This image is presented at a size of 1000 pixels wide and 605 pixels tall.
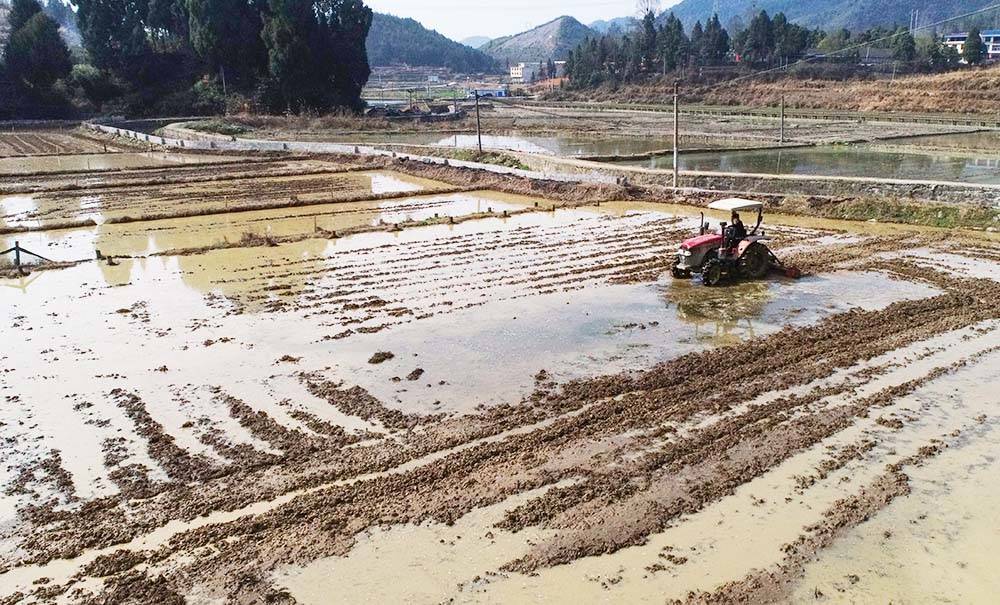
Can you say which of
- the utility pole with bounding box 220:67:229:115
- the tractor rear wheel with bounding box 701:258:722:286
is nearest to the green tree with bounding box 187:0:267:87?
the utility pole with bounding box 220:67:229:115

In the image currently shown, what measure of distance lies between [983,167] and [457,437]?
25016 millimetres

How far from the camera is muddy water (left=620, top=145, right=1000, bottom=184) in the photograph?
2347 centimetres

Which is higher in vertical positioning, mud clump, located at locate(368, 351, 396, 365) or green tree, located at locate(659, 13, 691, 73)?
green tree, located at locate(659, 13, 691, 73)

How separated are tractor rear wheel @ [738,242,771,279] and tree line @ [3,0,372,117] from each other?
167 feet

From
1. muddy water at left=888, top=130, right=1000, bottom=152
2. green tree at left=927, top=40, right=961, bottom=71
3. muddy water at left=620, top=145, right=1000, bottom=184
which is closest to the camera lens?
muddy water at left=620, top=145, right=1000, bottom=184

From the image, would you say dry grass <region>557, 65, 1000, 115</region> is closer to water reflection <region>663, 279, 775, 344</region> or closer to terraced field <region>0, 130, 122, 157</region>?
water reflection <region>663, 279, 775, 344</region>

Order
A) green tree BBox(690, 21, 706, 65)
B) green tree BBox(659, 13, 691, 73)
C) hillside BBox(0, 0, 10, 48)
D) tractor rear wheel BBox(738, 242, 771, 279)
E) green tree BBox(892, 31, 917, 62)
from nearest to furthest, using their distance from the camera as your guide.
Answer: tractor rear wheel BBox(738, 242, 771, 279) < green tree BBox(892, 31, 917, 62) < hillside BBox(0, 0, 10, 48) < green tree BBox(659, 13, 691, 73) < green tree BBox(690, 21, 706, 65)

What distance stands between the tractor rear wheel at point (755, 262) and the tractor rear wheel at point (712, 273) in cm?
42

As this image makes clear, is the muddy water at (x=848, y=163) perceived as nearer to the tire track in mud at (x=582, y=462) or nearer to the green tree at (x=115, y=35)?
the tire track in mud at (x=582, y=462)

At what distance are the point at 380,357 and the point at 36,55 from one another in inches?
2478

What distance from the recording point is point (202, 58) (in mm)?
60094

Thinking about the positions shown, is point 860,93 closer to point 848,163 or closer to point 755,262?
point 848,163

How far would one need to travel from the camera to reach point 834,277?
12445 millimetres

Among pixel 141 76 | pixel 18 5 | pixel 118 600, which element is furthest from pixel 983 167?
pixel 18 5
